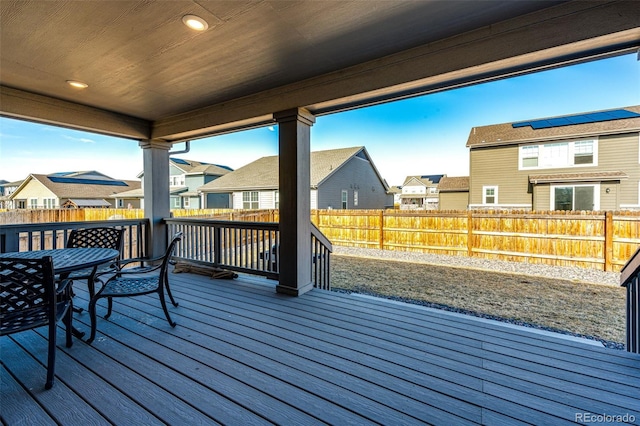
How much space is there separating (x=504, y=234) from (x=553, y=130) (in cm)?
652

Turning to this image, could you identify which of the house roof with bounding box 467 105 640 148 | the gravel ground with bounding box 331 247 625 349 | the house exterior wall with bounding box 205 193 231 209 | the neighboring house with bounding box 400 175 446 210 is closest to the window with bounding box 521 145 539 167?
the house roof with bounding box 467 105 640 148

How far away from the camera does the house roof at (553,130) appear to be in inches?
384

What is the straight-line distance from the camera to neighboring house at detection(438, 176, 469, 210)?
14883 mm

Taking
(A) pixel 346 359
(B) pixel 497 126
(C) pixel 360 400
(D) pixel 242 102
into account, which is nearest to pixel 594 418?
(C) pixel 360 400

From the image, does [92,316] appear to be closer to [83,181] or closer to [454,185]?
[454,185]

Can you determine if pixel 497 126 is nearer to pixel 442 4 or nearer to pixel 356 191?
pixel 356 191

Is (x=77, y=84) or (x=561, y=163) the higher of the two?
(x=561, y=163)

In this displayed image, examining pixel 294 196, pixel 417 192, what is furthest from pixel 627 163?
pixel 417 192

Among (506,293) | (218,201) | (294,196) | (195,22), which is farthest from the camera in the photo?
(218,201)

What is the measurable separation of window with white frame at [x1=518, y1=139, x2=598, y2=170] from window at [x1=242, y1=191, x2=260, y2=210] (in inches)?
469

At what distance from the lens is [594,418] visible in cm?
149

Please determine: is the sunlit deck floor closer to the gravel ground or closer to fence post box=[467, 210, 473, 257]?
the gravel ground

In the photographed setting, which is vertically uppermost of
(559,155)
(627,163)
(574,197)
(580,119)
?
(580,119)

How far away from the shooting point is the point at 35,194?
18188 mm
